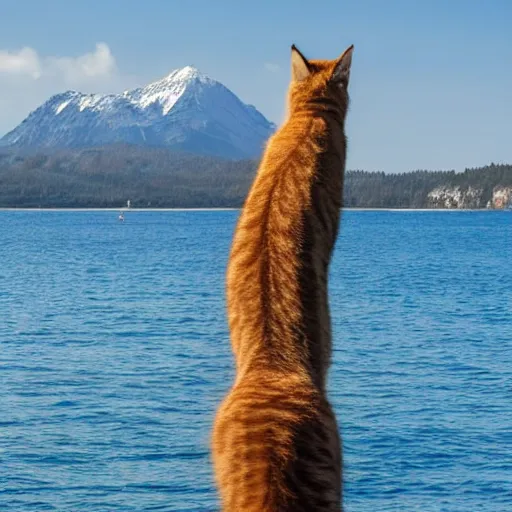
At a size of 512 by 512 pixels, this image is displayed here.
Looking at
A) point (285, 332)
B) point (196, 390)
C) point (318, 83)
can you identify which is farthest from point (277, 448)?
point (196, 390)

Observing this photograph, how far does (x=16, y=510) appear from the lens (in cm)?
2308

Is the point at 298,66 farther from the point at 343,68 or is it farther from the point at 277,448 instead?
the point at 277,448

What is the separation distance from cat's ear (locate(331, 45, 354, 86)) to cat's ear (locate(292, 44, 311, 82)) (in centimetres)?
5

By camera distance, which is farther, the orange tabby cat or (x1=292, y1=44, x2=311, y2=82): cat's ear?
(x1=292, y1=44, x2=311, y2=82): cat's ear

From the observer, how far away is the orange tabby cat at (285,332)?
130 cm

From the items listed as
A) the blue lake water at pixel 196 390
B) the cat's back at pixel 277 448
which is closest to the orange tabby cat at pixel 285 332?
the cat's back at pixel 277 448

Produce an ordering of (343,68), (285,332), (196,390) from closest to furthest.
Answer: (285,332)
(343,68)
(196,390)

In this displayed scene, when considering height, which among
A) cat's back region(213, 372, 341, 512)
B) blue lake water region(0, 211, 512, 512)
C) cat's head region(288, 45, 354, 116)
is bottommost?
blue lake water region(0, 211, 512, 512)

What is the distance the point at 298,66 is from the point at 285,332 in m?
0.50

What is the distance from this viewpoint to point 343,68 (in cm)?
165

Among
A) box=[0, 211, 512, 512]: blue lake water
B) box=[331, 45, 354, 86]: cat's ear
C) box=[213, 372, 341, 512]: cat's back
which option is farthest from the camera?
box=[0, 211, 512, 512]: blue lake water

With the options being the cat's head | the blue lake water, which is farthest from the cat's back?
the cat's head

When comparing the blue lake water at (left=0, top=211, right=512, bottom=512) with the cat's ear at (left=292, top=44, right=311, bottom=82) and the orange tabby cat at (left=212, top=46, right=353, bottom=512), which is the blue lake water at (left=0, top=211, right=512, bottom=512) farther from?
the cat's ear at (left=292, top=44, right=311, bottom=82)

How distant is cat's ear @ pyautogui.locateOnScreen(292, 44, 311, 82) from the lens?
1658 mm
